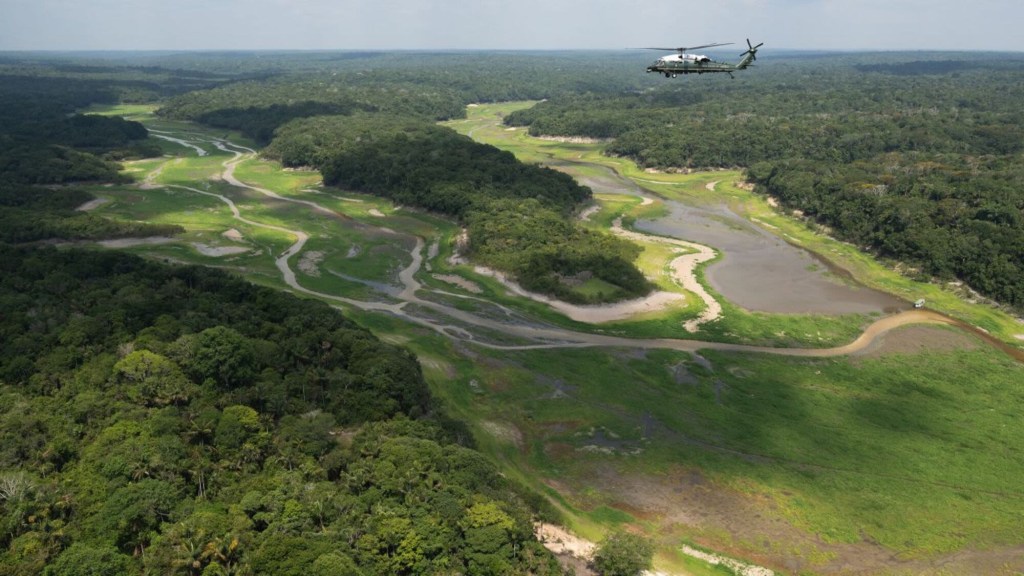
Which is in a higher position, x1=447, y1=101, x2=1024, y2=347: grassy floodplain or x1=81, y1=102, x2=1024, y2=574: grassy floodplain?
x1=447, y1=101, x2=1024, y2=347: grassy floodplain

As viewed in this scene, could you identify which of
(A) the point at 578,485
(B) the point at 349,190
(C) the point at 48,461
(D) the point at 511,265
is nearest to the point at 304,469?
(C) the point at 48,461

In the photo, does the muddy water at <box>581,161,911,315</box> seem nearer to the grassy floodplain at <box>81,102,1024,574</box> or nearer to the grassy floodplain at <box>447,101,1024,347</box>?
the grassy floodplain at <box>447,101,1024,347</box>

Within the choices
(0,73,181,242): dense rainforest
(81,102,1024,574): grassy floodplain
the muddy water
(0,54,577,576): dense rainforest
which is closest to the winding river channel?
the muddy water

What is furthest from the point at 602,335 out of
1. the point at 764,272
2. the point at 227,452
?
the point at 227,452

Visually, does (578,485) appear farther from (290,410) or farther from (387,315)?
(387,315)

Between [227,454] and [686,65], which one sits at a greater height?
[686,65]

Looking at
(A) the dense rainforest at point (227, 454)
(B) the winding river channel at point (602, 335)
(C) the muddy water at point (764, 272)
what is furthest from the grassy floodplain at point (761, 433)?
(A) the dense rainforest at point (227, 454)

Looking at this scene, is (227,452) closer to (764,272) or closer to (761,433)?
(761,433)
